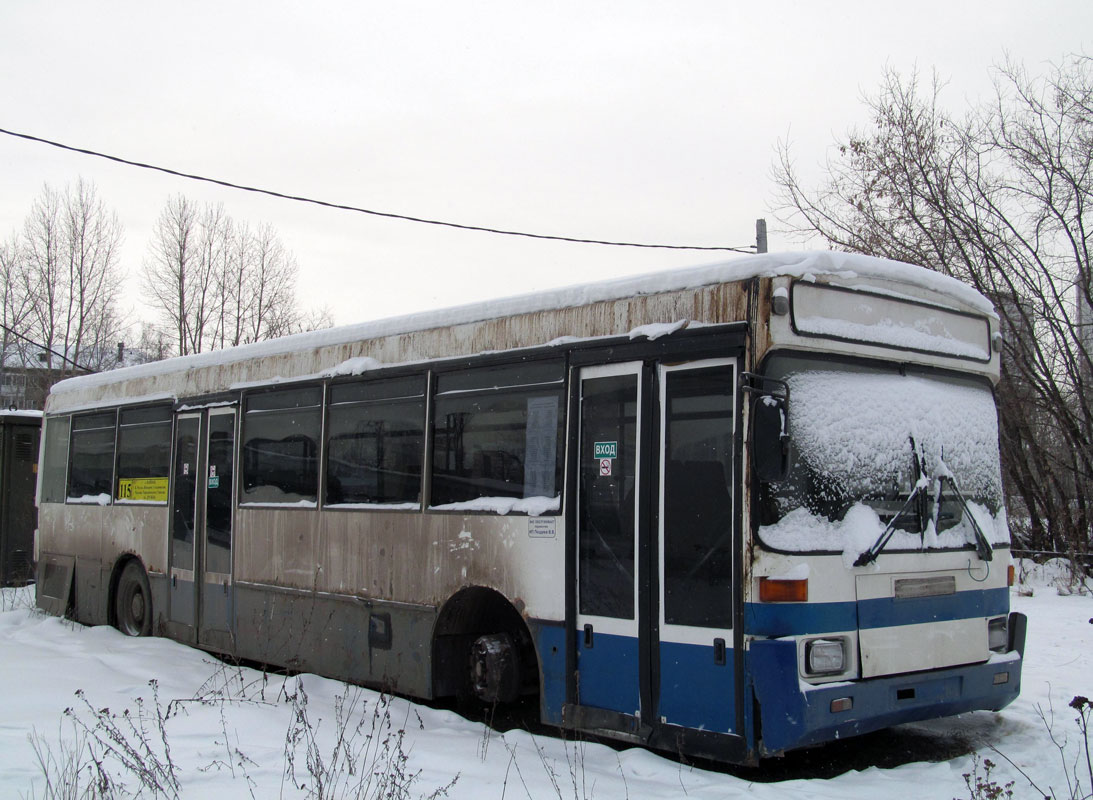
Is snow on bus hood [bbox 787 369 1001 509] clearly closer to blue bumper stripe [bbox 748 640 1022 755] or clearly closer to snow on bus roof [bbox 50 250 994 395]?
snow on bus roof [bbox 50 250 994 395]

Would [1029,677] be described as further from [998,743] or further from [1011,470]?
[1011,470]

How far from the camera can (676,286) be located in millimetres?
6195

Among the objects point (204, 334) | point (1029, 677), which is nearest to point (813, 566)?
point (1029, 677)

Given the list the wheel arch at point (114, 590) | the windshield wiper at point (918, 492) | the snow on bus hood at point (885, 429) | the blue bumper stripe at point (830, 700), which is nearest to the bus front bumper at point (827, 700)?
the blue bumper stripe at point (830, 700)

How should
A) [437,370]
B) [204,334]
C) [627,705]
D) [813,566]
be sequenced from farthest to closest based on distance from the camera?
[204,334] < [437,370] < [627,705] < [813,566]

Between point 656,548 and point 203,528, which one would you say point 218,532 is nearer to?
point 203,528

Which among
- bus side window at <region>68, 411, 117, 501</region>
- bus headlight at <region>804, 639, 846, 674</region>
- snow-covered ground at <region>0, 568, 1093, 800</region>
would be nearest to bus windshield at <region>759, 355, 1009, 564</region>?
bus headlight at <region>804, 639, 846, 674</region>

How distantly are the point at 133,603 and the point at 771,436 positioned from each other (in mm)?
8929

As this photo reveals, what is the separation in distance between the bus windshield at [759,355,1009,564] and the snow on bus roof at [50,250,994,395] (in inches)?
20.4

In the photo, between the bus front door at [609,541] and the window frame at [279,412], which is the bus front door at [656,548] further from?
the window frame at [279,412]

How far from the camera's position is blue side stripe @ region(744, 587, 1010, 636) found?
543 centimetres

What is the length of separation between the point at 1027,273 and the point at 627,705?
1443 centimetres

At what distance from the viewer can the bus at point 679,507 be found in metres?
5.56

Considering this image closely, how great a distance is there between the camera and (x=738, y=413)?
18.7ft
